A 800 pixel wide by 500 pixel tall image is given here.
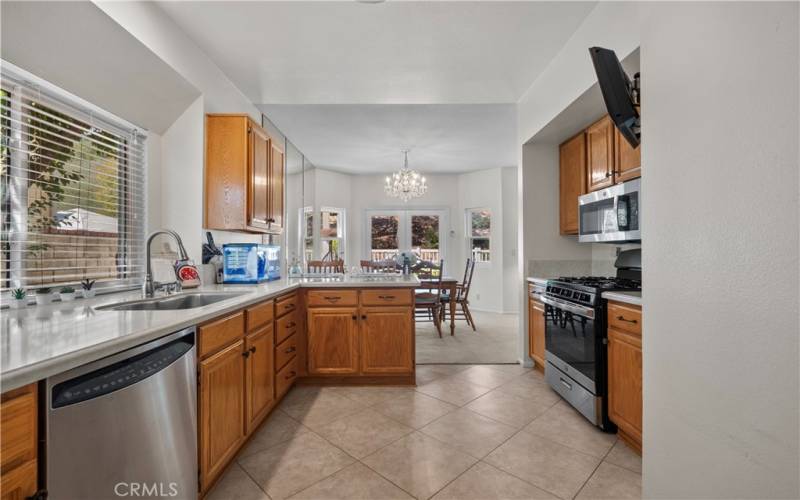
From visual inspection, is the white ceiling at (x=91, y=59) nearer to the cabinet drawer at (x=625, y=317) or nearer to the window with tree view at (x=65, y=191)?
the window with tree view at (x=65, y=191)

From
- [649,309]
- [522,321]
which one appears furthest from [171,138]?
[522,321]

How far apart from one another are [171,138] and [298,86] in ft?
3.81

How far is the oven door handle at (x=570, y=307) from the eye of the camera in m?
2.11

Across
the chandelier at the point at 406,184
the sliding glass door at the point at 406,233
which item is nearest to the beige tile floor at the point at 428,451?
the chandelier at the point at 406,184

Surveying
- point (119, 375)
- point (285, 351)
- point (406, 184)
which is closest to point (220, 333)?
point (119, 375)

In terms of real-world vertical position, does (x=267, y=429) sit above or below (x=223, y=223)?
below

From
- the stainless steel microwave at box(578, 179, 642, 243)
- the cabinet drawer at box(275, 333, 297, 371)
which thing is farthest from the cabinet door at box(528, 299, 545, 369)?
the cabinet drawer at box(275, 333, 297, 371)

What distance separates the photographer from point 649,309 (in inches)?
37.8

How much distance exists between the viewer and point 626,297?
6.05ft

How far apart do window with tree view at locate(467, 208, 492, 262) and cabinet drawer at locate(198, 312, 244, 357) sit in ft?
17.2

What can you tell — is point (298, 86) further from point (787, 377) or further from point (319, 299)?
point (787, 377)

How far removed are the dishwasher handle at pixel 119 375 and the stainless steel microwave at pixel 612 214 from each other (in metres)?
2.46

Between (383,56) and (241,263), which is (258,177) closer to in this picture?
(241,263)

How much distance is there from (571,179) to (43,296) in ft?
12.2
